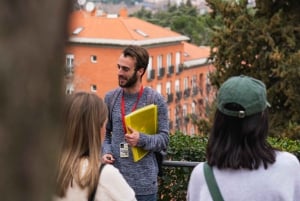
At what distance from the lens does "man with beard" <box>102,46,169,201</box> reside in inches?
174

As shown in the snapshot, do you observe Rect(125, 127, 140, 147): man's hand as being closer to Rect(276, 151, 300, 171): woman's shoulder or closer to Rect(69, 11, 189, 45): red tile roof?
Rect(276, 151, 300, 171): woman's shoulder

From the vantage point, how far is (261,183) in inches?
101

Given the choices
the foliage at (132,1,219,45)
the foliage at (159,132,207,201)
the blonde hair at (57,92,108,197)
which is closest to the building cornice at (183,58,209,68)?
the foliage at (132,1,219,45)

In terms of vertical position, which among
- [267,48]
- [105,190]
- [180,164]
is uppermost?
[105,190]

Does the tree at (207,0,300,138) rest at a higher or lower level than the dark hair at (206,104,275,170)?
lower

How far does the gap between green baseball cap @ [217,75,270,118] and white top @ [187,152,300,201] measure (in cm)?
21

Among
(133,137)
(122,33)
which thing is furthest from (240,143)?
(122,33)

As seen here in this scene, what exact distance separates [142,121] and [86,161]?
5.21 feet

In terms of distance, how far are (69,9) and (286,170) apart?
1.74m

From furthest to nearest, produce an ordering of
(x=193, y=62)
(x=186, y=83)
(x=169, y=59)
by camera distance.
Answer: (x=186, y=83)
(x=193, y=62)
(x=169, y=59)

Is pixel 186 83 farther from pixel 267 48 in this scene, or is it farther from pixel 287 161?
pixel 287 161

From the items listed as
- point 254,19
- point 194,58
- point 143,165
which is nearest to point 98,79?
point 194,58

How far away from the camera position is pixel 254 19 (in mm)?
16641

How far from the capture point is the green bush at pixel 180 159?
5957mm
